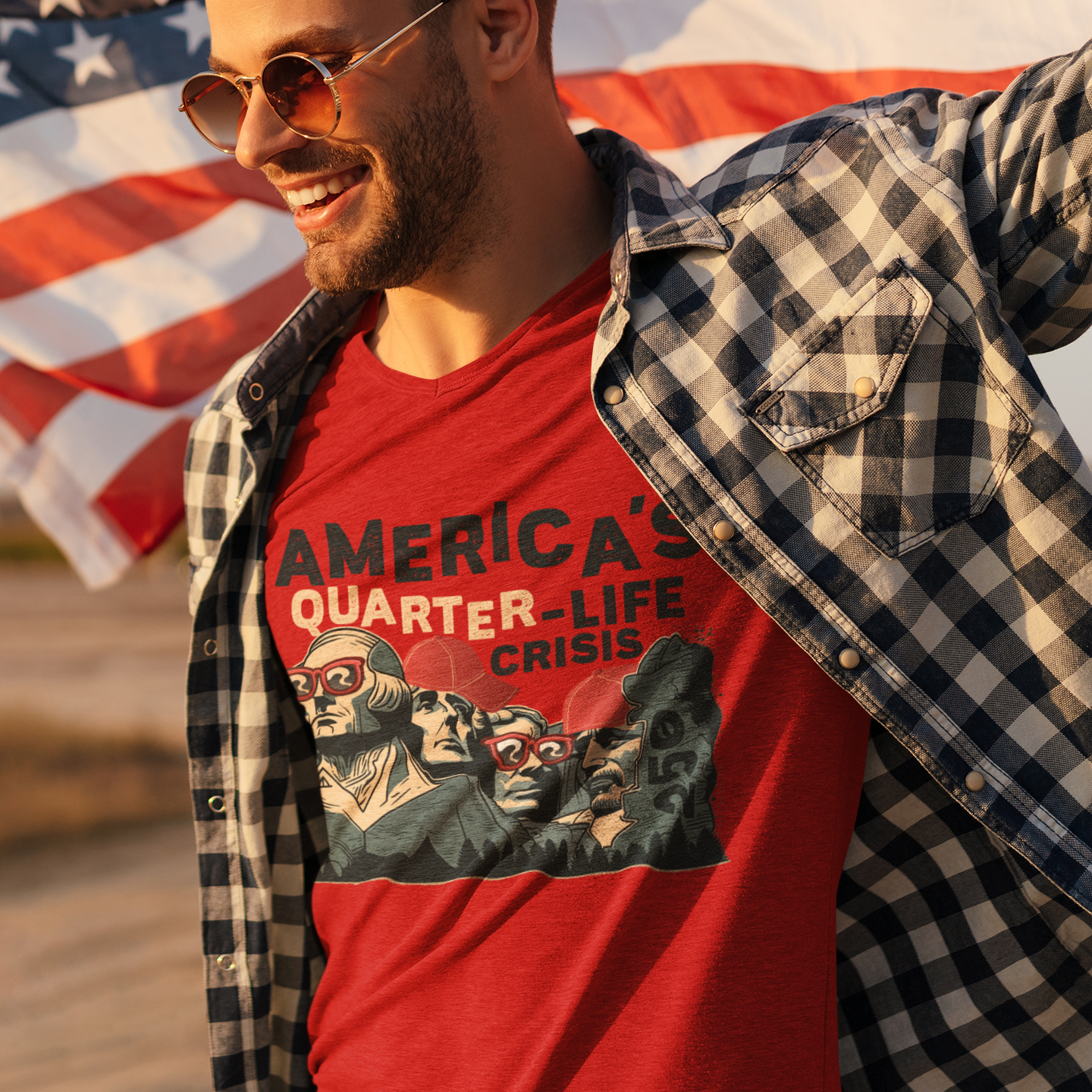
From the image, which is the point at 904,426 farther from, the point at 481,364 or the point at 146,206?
the point at 146,206

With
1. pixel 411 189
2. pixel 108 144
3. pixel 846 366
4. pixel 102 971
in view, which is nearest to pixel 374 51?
pixel 411 189

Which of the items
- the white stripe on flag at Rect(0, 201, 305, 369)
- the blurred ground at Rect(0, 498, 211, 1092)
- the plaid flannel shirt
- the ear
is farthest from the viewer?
the blurred ground at Rect(0, 498, 211, 1092)

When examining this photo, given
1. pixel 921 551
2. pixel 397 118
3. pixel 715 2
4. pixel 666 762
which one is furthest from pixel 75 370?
pixel 921 551

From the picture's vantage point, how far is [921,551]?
158 centimetres

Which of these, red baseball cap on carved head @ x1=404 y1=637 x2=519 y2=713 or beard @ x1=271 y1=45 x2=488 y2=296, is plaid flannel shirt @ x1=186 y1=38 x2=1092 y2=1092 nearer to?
beard @ x1=271 y1=45 x2=488 y2=296

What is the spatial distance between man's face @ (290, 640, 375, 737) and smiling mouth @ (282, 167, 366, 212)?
0.75 metres

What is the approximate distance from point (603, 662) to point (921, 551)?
1.64ft

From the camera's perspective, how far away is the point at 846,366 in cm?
162

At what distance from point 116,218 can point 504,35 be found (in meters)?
1.97

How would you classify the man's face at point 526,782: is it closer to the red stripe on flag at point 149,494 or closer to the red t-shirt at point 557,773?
the red t-shirt at point 557,773

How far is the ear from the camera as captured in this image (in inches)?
74.9

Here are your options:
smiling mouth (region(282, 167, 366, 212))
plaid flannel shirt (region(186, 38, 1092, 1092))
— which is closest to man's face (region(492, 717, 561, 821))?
plaid flannel shirt (region(186, 38, 1092, 1092))

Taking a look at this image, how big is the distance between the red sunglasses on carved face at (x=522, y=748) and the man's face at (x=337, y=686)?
26 centimetres

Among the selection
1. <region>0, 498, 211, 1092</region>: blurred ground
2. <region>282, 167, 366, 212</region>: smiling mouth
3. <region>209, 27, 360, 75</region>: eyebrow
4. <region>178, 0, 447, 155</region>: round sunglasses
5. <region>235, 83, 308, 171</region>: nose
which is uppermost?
<region>209, 27, 360, 75</region>: eyebrow
